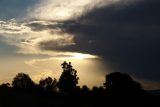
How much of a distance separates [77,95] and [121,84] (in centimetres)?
2548

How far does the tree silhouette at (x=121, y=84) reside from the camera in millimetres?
128725

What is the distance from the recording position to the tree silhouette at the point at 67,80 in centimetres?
14250

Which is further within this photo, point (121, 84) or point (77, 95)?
point (121, 84)

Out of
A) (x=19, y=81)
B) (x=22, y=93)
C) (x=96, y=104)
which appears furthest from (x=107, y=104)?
(x=19, y=81)

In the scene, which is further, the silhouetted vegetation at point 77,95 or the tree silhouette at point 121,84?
the tree silhouette at point 121,84

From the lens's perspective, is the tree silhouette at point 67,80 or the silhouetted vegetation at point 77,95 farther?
the tree silhouette at point 67,80

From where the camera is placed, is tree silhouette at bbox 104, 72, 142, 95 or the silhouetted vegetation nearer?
the silhouetted vegetation

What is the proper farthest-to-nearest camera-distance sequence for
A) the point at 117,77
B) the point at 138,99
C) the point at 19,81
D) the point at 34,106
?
the point at 19,81
the point at 117,77
the point at 138,99
the point at 34,106

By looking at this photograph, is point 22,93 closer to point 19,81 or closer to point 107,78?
point 107,78

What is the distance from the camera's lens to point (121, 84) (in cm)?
13612

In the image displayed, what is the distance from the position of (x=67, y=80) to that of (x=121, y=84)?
65.2 ft

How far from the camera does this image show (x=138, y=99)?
119125 mm

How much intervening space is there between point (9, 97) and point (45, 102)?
31.4 feet

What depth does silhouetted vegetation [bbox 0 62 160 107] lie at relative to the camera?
10444 cm
